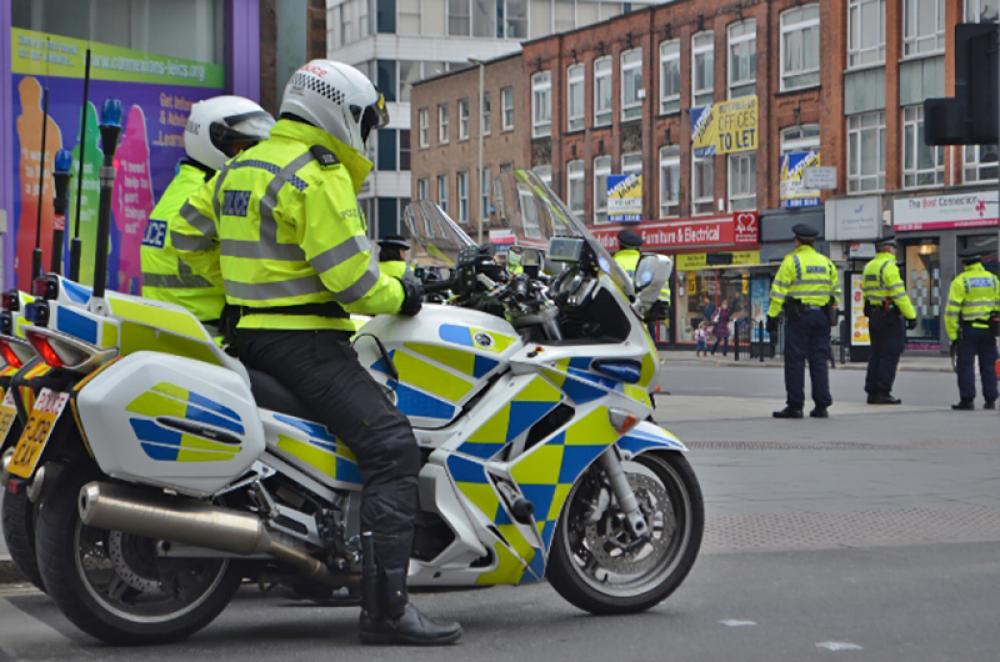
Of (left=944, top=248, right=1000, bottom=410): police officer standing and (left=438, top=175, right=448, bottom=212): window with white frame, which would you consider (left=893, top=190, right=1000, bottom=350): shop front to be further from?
(left=438, top=175, right=448, bottom=212): window with white frame

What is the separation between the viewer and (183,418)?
5.36 meters

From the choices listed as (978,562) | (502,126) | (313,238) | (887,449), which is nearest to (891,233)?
(502,126)

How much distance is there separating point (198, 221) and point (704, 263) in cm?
4425

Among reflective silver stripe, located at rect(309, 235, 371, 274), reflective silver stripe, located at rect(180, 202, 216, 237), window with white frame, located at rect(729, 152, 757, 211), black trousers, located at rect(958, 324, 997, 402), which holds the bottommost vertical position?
black trousers, located at rect(958, 324, 997, 402)

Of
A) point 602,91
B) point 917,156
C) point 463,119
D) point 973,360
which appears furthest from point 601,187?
point 973,360

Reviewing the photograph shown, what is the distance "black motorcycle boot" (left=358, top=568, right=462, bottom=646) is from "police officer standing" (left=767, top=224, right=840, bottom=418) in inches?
465

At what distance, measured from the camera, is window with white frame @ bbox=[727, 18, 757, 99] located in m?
48.2

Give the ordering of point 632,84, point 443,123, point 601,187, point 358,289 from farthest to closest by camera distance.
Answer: point 443,123 → point 601,187 → point 632,84 → point 358,289

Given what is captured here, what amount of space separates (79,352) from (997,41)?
7889 millimetres

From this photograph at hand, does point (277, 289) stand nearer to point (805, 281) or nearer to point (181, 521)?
point (181, 521)

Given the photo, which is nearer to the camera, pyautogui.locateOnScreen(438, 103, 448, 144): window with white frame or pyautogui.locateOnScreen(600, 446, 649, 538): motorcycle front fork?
pyautogui.locateOnScreen(600, 446, 649, 538): motorcycle front fork

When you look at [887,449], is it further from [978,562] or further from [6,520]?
[6,520]

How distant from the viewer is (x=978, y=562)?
769 cm

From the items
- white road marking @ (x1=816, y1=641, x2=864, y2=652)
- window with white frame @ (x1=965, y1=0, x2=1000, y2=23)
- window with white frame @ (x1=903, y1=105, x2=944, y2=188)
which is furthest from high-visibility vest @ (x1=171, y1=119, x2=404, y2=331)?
window with white frame @ (x1=903, y1=105, x2=944, y2=188)
